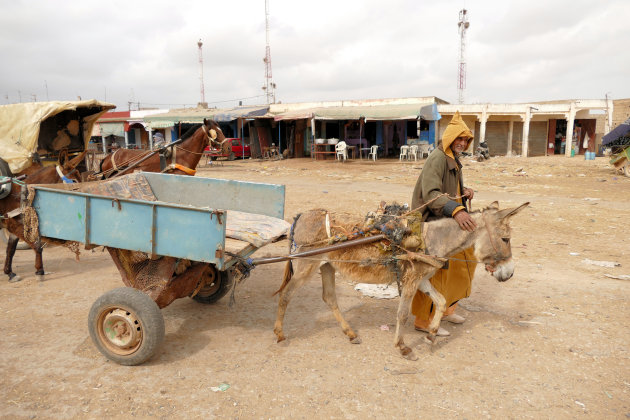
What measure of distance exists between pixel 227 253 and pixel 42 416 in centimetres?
179

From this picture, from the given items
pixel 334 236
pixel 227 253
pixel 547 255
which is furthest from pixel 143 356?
pixel 547 255

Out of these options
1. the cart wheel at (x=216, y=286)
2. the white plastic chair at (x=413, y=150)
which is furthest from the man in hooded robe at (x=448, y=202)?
the white plastic chair at (x=413, y=150)

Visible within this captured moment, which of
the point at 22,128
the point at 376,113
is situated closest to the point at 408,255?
the point at 22,128

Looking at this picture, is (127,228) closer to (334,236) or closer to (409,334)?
(334,236)

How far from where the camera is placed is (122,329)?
3.58 metres

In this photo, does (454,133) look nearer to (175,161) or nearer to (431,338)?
(431,338)

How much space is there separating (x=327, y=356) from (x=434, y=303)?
1.17 meters

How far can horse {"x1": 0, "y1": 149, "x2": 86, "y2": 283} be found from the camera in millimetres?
4746

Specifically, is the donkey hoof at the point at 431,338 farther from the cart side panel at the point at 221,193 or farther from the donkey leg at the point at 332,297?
the cart side panel at the point at 221,193

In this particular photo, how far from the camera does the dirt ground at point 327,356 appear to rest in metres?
3.05

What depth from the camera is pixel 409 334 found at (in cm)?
434

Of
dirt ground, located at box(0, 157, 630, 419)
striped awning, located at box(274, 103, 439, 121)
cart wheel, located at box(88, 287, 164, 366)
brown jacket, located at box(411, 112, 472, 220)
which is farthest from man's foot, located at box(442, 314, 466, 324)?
striped awning, located at box(274, 103, 439, 121)

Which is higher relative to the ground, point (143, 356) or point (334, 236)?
point (334, 236)

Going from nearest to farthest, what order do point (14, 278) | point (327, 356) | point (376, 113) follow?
1. point (327, 356)
2. point (14, 278)
3. point (376, 113)
